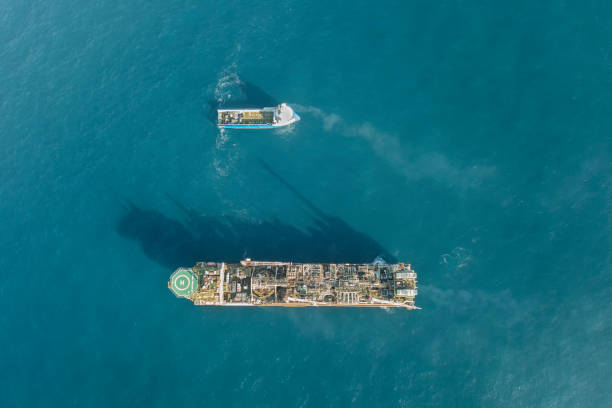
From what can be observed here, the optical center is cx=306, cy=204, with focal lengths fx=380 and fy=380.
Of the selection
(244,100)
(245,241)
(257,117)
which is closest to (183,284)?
(245,241)

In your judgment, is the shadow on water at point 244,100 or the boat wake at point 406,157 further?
the shadow on water at point 244,100

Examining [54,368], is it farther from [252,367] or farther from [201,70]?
[201,70]

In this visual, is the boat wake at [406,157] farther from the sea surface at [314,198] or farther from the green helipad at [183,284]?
the green helipad at [183,284]

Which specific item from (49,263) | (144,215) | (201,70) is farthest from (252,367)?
(201,70)

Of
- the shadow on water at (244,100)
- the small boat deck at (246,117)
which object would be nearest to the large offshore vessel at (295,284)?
the small boat deck at (246,117)

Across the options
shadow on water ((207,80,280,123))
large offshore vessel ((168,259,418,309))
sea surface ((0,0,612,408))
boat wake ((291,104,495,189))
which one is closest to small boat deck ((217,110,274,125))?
shadow on water ((207,80,280,123))

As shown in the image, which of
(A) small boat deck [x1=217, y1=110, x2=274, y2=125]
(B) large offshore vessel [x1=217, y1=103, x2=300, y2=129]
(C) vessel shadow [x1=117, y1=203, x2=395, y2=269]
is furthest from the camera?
(A) small boat deck [x1=217, y1=110, x2=274, y2=125]

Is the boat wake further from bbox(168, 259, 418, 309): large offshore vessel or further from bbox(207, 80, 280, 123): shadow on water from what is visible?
bbox(168, 259, 418, 309): large offshore vessel

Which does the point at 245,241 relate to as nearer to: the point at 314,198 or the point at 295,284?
the point at 295,284
